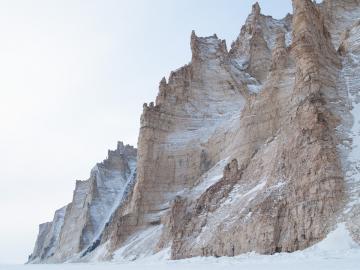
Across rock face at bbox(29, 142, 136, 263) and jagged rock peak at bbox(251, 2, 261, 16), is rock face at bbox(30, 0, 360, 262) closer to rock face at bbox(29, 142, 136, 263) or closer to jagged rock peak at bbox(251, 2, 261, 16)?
jagged rock peak at bbox(251, 2, 261, 16)

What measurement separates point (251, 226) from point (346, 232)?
7167mm

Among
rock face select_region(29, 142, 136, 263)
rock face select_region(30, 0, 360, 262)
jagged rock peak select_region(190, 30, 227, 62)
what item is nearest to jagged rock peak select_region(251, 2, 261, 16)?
rock face select_region(30, 0, 360, 262)

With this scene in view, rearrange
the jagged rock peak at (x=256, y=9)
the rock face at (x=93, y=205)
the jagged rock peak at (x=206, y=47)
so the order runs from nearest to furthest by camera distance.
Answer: the jagged rock peak at (x=206, y=47)
the jagged rock peak at (x=256, y=9)
the rock face at (x=93, y=205)

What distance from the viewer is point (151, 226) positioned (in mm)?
61688

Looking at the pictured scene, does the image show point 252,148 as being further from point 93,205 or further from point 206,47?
point 93,205

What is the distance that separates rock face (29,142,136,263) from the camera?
97.9m

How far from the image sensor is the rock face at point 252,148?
2808 cm

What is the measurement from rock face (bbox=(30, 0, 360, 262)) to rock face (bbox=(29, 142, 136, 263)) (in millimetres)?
533

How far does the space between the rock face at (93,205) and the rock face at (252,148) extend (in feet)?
1.75

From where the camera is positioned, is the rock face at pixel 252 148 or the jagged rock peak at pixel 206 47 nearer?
the rock face at pixel 252 148

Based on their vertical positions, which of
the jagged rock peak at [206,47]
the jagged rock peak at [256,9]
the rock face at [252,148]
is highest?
the jagged rock peak at [256,9]

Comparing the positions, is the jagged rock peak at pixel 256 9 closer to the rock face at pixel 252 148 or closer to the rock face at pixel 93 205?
the rock face at pixel 252 148

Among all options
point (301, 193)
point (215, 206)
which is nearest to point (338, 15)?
point (215, 206)

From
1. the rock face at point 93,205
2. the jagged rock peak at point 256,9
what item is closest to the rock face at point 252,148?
the jagged rock peak at point 256,9
